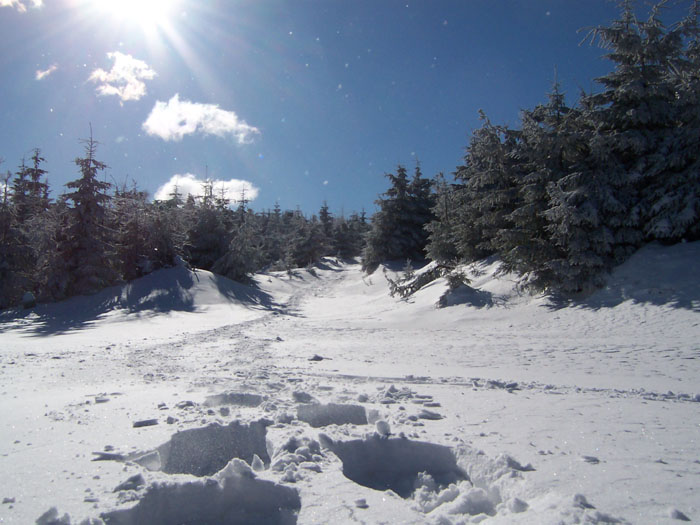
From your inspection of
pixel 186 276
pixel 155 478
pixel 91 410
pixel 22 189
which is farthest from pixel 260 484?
pixel 22 189

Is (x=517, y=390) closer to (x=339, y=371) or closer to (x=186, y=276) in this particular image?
(x=339, y=371)

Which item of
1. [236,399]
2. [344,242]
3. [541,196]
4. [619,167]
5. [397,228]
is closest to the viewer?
[236,399]

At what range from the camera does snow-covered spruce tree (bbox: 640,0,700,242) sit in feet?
36.9

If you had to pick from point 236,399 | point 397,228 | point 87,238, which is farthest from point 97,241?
point 397,228

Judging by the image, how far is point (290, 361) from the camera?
24.6 feet

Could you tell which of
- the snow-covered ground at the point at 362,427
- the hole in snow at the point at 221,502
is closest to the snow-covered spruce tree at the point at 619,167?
the snow-covered ground at the point at 362,427

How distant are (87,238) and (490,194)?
18978 mm

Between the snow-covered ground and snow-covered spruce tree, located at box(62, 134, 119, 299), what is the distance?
9511mm

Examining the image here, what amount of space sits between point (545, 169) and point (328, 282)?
23.4 meters

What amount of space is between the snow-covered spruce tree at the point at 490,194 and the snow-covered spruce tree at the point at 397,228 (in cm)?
1172

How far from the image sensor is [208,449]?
358 cm

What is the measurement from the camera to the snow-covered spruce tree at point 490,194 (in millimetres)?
16875

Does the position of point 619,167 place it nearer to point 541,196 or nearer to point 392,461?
point 541,196

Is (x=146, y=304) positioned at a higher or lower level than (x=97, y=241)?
lower
